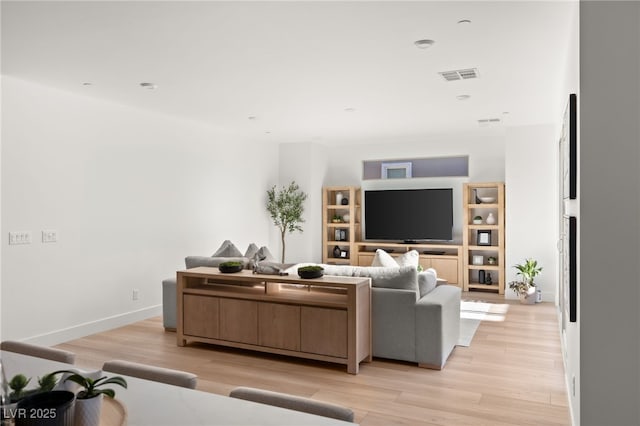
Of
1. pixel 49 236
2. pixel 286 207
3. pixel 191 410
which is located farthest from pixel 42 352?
pixel 286 207

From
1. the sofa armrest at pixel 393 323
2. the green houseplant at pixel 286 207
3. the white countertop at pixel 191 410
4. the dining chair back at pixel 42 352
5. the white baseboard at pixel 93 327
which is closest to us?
the white countertop at pixel 191 410

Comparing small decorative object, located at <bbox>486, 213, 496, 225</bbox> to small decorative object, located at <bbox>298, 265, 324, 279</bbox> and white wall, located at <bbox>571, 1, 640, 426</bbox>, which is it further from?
white wall, located at <bbox>571, 1, 640, 426</bbox>

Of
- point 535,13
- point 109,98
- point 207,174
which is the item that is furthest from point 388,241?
point 535,13

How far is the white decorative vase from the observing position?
1.15 meters

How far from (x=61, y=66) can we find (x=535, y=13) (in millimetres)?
3746

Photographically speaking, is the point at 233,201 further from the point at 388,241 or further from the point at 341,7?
the point at 341,7

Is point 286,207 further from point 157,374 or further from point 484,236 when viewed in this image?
point 157,374

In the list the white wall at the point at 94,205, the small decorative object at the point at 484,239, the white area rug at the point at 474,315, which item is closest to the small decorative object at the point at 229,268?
the white wall at the point at 94,205

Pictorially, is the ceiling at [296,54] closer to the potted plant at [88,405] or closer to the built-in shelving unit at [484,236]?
the built-in shelving unit at [484,236]

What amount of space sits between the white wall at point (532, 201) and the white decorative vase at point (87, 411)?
7139 mm

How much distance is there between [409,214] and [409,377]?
16.0 feet

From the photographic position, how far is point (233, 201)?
7.93 metres

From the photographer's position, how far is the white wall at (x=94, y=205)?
471 centimetres

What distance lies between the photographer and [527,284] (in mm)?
7078
